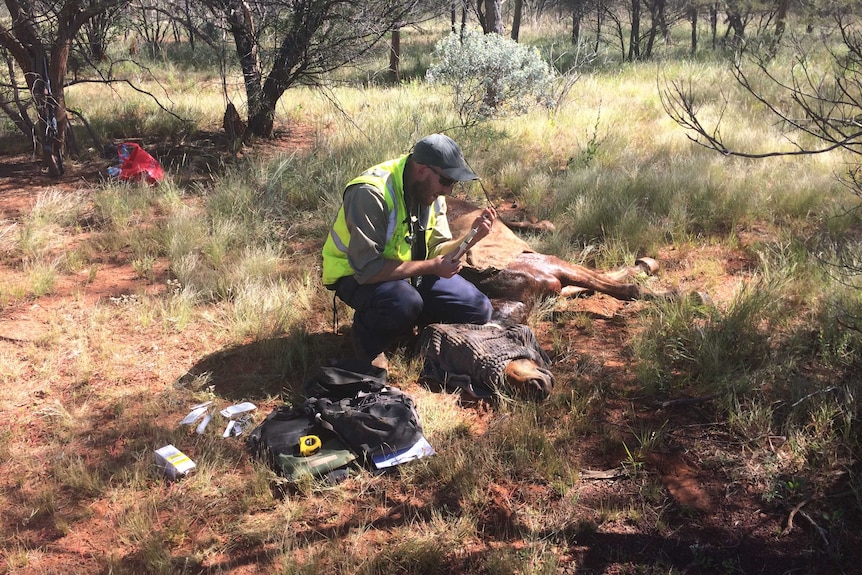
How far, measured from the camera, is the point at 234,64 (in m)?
8.23

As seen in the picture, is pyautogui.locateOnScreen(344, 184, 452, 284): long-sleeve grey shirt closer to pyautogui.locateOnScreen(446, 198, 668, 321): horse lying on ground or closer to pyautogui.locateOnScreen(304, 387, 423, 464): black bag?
pyautogui.locateOnScreen(304, 387, 423, 464): black bag

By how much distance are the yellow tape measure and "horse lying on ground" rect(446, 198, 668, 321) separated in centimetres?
161

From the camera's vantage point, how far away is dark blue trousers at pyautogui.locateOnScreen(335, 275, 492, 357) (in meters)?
3.89

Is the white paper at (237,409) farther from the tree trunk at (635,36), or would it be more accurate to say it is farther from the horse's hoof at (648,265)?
the tree trunk at (635,36)

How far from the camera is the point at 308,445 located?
10.7ft

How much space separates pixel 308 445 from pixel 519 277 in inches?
79.4

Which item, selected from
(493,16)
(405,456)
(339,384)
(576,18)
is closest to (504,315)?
(339,384)

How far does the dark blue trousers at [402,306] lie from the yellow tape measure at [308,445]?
82 cm

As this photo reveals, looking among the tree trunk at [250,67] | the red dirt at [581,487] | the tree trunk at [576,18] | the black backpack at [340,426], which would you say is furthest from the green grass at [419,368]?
the tree trunk at [576,18]

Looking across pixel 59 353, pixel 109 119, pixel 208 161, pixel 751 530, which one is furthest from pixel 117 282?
pixel 109 119

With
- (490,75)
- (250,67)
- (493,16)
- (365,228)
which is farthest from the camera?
(493,16)

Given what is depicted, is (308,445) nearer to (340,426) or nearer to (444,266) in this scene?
(340,426)

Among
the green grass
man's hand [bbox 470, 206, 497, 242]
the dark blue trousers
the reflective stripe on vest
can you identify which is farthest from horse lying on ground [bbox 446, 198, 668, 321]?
man's hand [bbox 470, 206, 497, 242]

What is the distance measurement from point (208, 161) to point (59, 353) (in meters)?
4.43
